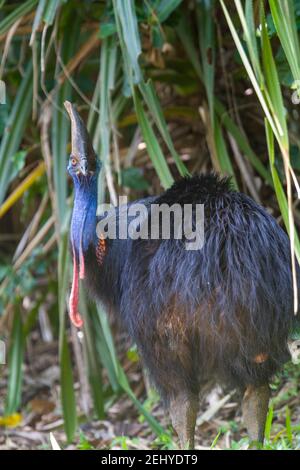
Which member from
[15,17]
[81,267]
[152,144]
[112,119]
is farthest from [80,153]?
[15,17]

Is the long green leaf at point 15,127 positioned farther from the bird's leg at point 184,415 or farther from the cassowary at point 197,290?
the bird's leg at point 184,415

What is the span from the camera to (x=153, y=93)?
11.7 ft

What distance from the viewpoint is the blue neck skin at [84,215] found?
10.4 feet

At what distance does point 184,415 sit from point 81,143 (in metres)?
0.97

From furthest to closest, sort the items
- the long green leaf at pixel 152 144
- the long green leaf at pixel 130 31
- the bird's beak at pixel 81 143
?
the long green leaf at pixel 152 144 → the long green leaf at pixel 130 31 → the bird's beak at pixel 81 143

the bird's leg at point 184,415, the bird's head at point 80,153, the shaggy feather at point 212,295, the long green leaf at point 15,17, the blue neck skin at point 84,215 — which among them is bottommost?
the bird's leg at point 184,415

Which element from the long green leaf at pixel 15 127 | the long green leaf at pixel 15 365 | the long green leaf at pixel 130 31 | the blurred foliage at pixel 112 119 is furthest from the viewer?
the long green leaf at pixel 15 365

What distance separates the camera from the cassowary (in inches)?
115

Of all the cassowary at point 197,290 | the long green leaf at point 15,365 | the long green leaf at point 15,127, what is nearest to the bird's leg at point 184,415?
the cassowary at point 197,290

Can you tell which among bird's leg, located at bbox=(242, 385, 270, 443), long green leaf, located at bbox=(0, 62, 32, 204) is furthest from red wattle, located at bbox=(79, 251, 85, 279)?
long green leaf, located at bbox=(0, 62, 32, 204)

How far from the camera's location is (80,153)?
316 centimetres

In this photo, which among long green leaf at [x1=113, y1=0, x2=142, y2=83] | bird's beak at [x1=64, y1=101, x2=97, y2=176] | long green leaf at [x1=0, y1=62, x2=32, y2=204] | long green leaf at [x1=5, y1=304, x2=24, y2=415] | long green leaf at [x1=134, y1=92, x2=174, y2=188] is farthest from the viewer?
long green leaf at [x1=5, y1=304, x2=24, y2=415]

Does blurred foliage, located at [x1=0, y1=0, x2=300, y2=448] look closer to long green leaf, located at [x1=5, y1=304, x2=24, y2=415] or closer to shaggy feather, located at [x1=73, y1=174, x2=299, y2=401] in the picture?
long green leaf, located at [x1=5, y1=304, x2=24, y2=415]

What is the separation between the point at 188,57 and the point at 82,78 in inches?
21.1
